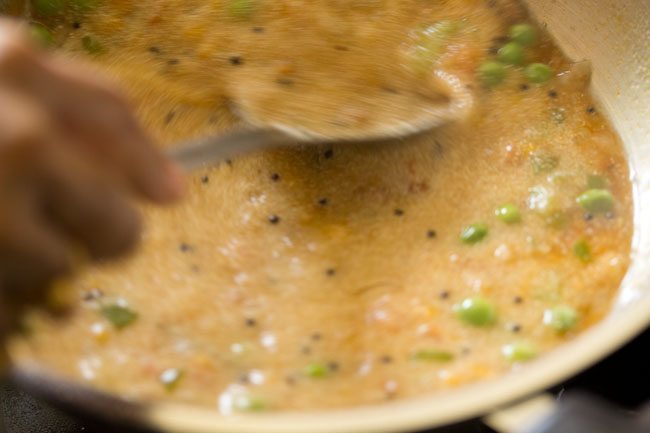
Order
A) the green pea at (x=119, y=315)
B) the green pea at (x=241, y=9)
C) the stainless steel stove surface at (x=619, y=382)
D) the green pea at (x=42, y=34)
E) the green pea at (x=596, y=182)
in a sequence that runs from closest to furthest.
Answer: the green pea at (x=119, y=315) < the stainless steel stove surface at (x=619, y=382) < the green pea at (x=596, y=182) < the green pea at (x=42, y=34) < the green pea at (x=241, y=9)

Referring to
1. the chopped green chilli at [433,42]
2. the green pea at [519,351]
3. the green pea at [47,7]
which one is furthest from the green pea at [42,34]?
the green pea at [519,351]

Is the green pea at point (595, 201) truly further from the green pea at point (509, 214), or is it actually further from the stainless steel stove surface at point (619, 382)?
the stainless steel stove surface at point (619, 382)

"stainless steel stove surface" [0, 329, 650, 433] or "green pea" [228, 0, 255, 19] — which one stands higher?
"green pea" [228, 0, 255, 19]

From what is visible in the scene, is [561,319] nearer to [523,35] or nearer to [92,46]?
[523,35]

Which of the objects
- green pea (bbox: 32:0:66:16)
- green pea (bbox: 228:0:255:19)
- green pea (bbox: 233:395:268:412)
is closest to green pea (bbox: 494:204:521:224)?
green pea (bbox: 233:395:268:412)

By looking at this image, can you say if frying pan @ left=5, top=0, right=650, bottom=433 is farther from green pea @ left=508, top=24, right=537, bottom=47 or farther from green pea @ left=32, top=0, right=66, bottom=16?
green pea @ left=32, top=0, right=66, bottom=16
